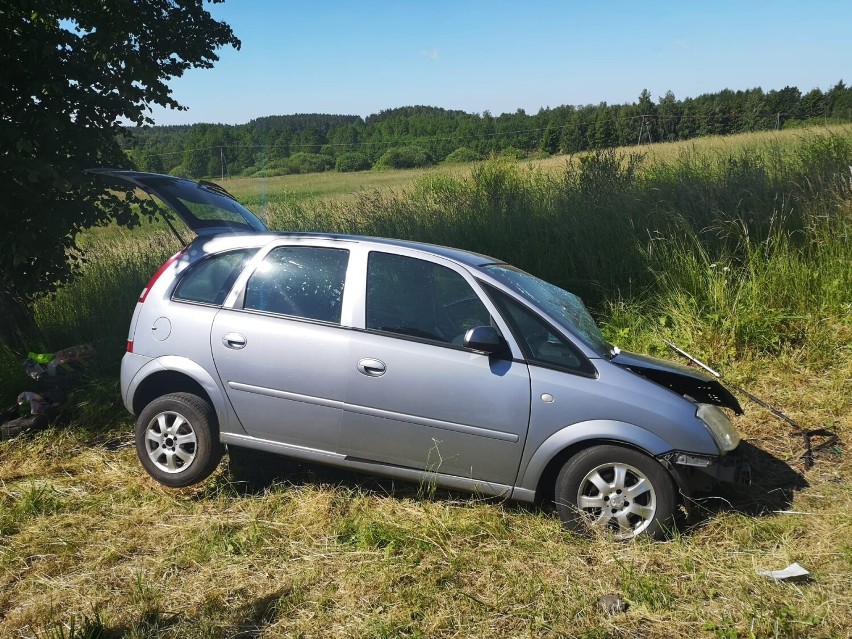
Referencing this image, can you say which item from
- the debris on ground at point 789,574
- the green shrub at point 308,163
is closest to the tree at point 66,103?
the debris on ground at point 789,574

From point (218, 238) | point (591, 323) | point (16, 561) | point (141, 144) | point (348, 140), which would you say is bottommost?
point (16, 561)

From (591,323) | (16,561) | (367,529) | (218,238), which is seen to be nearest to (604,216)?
(591,323)

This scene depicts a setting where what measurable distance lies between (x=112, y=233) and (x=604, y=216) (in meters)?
7.53

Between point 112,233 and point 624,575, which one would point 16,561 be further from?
point 112,233

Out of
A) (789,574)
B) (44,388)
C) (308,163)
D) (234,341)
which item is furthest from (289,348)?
(308,163)

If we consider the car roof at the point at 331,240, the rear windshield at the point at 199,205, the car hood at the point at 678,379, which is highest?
the rear windshield at the point at 199,205

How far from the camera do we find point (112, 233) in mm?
11609

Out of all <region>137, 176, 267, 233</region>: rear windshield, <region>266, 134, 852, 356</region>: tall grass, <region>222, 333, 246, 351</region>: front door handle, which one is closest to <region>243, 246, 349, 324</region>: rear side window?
<region>222, 333, 246, 351</region>: front door handle

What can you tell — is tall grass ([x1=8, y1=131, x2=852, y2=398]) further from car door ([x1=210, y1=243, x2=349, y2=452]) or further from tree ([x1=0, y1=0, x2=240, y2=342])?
car door ([x1=210, y1=243, x2=349, y2=452])

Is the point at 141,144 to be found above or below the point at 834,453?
above

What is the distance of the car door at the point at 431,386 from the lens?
444 cm

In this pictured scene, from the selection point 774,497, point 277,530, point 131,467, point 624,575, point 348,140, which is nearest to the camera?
point 624,575

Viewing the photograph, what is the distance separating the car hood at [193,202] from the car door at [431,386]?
217 cm

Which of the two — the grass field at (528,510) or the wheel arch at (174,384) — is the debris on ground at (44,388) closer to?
the grass field at (528,510)
